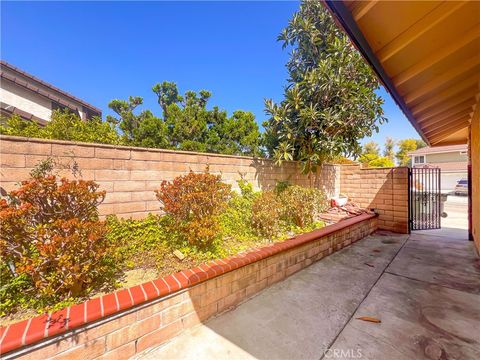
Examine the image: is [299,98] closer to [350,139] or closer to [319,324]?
[350,139]

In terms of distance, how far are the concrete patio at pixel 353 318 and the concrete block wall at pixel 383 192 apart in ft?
8.52

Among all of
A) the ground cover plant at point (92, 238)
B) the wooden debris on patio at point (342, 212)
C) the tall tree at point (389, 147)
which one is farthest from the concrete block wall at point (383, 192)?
the tall tree at point (389, 147)

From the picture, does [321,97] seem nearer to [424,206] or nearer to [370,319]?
[370,319]

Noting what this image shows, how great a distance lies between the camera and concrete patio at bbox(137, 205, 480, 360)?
82.4 inches

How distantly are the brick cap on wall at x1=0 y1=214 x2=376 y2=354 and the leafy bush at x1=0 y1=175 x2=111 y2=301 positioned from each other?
0.34 m

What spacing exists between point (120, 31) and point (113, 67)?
308 cm

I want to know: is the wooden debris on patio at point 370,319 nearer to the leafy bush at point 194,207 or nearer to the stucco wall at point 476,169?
the leafy bush at point 194,207

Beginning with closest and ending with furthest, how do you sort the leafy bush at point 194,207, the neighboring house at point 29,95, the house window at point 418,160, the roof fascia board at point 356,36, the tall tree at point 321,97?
the roof fascia board at point 356,36, the leafy bush at point 194,207, the tall tree at point 321,97, the neighboring house at point 29,95, the house window at point 418,160

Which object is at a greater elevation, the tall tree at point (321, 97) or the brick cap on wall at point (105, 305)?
the tall tree at point (321, 97)

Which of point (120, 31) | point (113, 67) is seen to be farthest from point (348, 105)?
point (113, 67)

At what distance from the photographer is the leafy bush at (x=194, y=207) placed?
10.5 feet

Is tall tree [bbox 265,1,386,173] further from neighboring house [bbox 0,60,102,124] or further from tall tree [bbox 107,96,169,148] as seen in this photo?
neighboring house [bbox 0,60,102,124]

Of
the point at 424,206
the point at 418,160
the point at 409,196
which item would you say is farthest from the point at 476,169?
the point at 418,160

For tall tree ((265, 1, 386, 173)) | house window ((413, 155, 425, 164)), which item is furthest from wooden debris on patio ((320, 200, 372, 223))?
house window ((413, 155, 425, 164))
